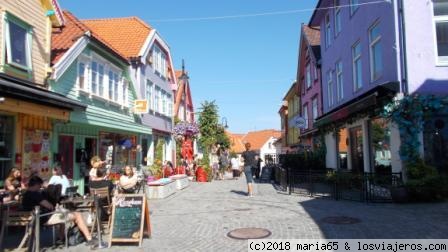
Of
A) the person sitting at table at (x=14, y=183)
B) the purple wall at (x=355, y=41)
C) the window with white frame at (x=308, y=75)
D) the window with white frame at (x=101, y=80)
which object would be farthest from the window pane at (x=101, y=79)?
the window with white frame at (x=308, y=75)

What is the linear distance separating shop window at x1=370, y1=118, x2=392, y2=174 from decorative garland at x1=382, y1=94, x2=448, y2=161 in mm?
1342

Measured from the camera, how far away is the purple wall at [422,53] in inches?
471

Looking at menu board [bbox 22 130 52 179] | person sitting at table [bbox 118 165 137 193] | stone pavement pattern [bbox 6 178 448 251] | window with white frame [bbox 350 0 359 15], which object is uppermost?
window with white frame [bbox 350 0 359 15]

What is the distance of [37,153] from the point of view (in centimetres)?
1182

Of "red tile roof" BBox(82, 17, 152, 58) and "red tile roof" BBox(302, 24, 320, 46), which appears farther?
"red tile roof" BBox(302, 24, 320, 46)

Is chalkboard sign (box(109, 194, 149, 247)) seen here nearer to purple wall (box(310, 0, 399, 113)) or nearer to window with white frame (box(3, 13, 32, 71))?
window with white frame (box(3, 13, 32, 71))

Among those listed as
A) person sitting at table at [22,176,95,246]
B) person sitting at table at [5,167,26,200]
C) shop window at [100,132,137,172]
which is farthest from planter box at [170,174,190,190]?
person sitting at table at [22,176,95,246]

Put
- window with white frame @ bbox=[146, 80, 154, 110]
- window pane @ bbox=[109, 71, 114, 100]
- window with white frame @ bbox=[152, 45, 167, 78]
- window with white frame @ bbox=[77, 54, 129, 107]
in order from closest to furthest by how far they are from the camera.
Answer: window with white frame @ bbox=[77, 54, 129, 107] < window pane @ bbox=[109, 71, 114, 100] < window with white frame @ bbox=[146, 80, 154, 110] < window with white frame @ bbox=[152, 45, 167, 78]

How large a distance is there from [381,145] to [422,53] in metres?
3.34

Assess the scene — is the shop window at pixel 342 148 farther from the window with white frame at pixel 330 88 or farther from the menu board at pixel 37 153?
the menu board at pixel 37 153

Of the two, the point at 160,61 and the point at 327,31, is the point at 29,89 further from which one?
the point at 160,61

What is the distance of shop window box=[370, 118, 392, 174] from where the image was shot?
13.3 m

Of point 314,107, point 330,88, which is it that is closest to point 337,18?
point 330,88

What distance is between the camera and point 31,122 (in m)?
11.4
